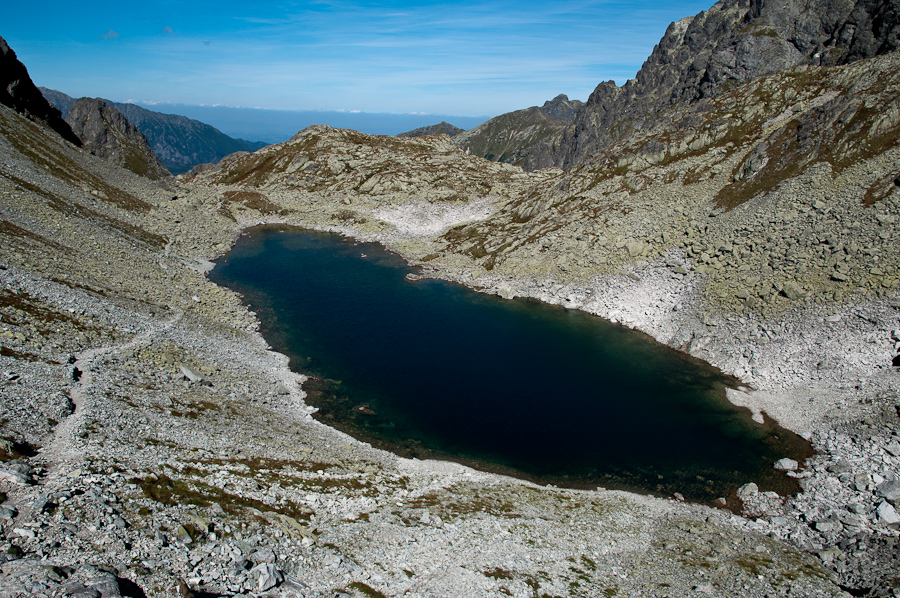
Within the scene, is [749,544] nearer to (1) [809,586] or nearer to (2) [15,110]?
(1) [809,586]

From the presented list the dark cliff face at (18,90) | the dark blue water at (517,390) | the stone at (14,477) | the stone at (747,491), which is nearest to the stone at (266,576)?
the stone at (14,477)

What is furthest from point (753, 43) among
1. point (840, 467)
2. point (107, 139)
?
point (107, 139)

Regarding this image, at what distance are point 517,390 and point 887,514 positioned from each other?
30571 millimetres

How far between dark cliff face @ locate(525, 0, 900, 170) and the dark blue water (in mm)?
75683

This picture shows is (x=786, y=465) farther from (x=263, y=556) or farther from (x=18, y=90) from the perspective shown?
(x=18, y=90)

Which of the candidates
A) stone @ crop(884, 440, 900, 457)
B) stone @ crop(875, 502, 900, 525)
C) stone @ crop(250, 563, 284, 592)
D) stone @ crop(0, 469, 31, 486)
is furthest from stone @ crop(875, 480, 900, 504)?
stone @ crop(0, 469, 31, 486)

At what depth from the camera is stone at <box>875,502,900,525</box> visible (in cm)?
3197

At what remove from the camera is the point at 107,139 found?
16262cm

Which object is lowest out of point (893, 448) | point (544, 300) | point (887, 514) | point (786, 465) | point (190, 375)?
point (786, 465)

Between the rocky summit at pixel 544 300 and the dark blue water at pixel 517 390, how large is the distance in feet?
9.85

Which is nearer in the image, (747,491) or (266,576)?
(266,576)

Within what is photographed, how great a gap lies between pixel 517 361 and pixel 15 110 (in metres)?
134

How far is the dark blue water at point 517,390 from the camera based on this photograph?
1642 inches

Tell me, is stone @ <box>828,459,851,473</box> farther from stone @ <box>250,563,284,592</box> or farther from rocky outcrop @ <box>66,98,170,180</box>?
rocky outcrop @ <box>66,98,170,180</box>
